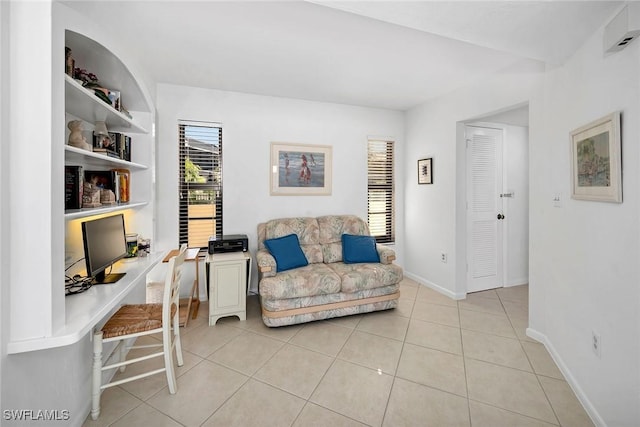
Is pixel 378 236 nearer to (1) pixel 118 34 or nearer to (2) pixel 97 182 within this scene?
(2) pixel 97 182

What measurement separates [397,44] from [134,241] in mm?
3027

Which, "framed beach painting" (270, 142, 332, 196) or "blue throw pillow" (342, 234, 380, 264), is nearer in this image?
"blue throw pillow" (342, 234, 380, 264)

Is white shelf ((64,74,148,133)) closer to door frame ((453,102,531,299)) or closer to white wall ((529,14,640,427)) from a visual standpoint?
white wall ((529,14,640,427))

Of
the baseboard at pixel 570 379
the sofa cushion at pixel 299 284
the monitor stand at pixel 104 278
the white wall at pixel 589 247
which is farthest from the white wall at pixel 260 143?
the baseboard at pixel 570 379

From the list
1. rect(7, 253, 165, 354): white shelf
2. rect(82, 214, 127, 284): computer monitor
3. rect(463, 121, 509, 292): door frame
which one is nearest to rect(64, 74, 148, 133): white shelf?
rect(82, 214, 127, 284): computer monitor

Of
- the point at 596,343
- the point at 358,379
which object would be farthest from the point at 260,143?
the point at 596,343

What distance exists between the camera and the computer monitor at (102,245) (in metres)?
1.76

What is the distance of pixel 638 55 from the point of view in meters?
1.39

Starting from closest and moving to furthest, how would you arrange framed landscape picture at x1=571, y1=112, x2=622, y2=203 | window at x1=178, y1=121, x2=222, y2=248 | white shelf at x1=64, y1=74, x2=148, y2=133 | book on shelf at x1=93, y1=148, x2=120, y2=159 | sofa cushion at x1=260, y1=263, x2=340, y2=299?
1. framed landscape picture at x1=571, y1=112, x2=622, y2=203
2. white shelf at x1=64, y1=74, x2=148, y2=133
3. book on shelf at x1=93, y1=148, x2=120, y2=159
4. sofa cushion at x1=260, y1=263, x2=340, y2=299
5. window at x1=178, y1=121, x2=222, y2=248

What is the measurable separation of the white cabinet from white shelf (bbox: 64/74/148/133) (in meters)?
1.50

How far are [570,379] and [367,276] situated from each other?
1.71 metres

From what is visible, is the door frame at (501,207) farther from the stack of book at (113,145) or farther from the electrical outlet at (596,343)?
the stack of book at (113,145)

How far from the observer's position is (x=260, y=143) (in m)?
3.73

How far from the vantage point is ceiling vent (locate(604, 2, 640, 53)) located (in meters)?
1.35
